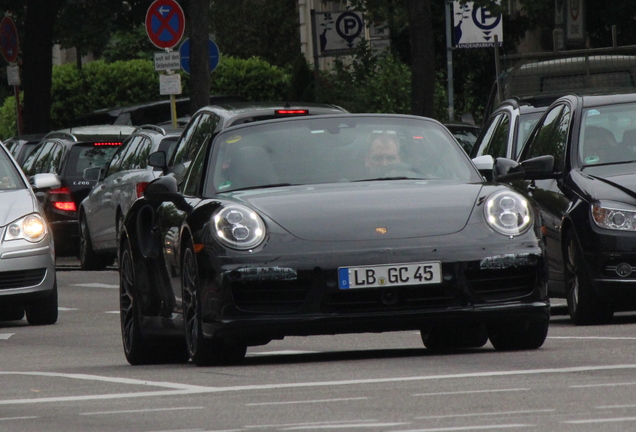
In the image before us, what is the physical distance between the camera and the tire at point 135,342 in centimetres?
1066

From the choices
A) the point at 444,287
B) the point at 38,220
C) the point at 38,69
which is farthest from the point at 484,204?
the point at 38,69

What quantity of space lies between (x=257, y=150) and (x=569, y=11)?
18.6 m

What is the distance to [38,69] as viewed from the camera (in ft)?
129

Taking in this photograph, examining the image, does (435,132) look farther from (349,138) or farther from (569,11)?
(569,11)

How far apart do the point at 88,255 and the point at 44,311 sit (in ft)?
27.4

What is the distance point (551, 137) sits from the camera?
523 inches

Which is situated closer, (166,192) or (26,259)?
(166,192)

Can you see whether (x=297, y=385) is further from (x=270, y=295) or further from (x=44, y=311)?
(x=44, y=311)

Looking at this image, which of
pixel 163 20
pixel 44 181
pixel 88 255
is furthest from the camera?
pixel 163 20

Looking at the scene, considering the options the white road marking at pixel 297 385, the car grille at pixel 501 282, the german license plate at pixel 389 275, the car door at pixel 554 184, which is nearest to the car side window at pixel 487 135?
the car door at pixel 554 184

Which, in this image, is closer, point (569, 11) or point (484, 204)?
point (484, 204)

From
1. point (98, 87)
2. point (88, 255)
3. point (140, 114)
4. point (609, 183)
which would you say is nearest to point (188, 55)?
point (88, 255)

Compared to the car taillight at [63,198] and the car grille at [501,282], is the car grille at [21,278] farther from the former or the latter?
the car taillight at [63,198]

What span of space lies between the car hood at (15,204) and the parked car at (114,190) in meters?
4.97
